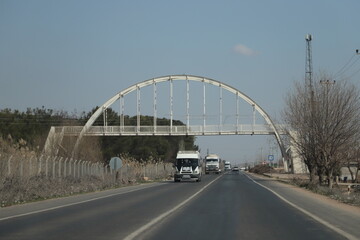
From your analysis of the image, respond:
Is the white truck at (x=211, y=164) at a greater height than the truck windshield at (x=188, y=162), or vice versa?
the truck windshield at (x=188, y=162)

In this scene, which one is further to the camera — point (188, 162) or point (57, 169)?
point (188, 162)

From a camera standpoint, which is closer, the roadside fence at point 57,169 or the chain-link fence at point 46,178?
the chain-link fence at point 46,178

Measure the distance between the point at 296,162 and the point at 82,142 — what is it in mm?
34581

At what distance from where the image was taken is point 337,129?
4106cm

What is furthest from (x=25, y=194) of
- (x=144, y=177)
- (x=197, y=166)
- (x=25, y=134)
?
(x=25, y=134)

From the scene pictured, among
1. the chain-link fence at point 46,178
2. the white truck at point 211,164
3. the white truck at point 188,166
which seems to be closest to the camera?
the chain-link fence at point 46,178

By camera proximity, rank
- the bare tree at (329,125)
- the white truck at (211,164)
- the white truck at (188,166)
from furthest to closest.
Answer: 1. the white truck at (211,164)
2. the white truck at (188,166)
3. the bare tree at (329,125)

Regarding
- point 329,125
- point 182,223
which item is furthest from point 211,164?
point 182,223

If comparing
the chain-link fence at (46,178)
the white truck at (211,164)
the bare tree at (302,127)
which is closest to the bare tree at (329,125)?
the bare tree at (302,127)

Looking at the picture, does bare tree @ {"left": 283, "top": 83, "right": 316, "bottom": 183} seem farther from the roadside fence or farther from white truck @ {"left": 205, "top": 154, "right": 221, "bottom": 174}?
white truck @ {"left": 205, "top": 154, "right": 221, "bottom": 174}

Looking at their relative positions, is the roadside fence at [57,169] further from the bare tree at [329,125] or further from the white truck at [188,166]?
the bare tree at [329,125]

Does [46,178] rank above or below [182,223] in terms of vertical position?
above

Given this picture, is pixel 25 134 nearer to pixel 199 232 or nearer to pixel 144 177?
pixel 144 177

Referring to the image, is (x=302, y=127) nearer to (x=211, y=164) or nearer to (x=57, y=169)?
(x=57, y=169)
